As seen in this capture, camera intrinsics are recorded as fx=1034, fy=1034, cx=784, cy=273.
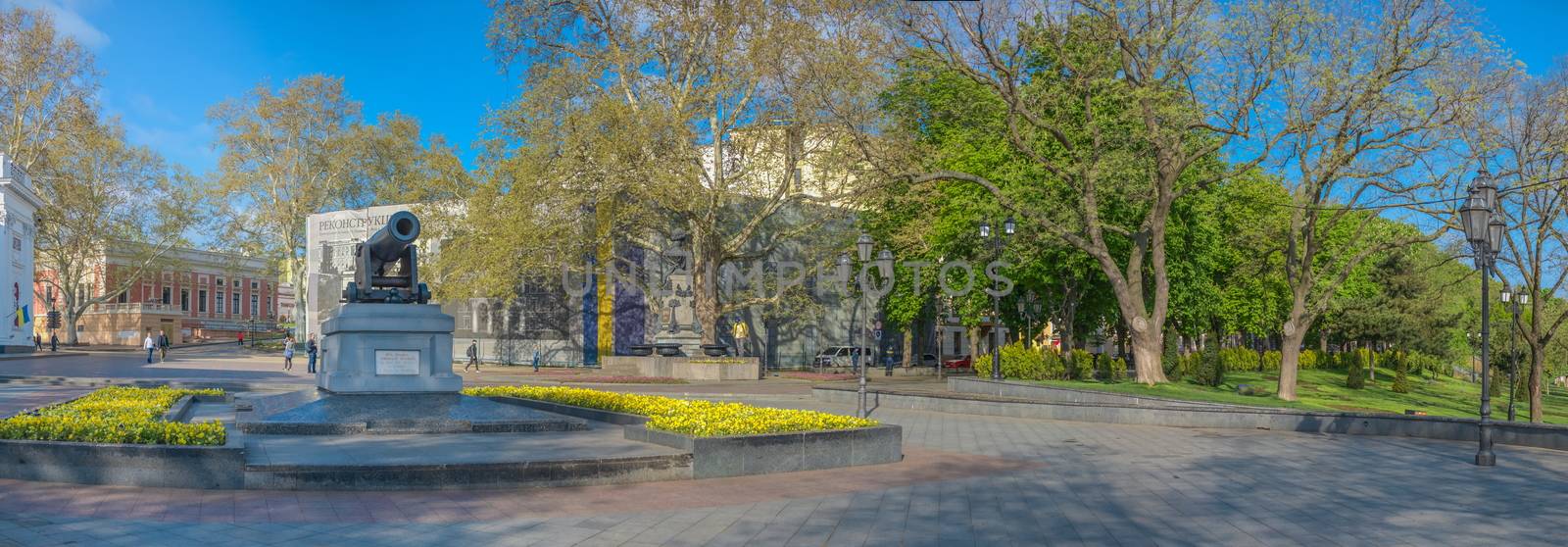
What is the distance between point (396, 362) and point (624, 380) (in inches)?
834

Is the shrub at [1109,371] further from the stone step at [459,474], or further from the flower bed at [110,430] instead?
the flower bed at [110,430]

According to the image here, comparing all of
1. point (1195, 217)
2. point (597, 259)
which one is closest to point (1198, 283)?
point (1195, 217)

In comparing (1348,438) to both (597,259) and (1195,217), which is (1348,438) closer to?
(1195,217)

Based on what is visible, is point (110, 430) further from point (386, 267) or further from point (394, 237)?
point (386, 267)

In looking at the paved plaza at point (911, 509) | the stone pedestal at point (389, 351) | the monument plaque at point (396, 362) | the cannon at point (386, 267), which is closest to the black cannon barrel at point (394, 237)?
the cannon at point (386, 267)

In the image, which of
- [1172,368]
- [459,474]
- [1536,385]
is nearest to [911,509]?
[459,474]

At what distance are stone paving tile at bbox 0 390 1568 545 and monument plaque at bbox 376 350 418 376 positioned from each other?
16.5ft

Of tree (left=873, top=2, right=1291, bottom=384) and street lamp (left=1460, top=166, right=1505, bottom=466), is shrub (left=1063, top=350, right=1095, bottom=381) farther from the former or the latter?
street lamp (left=1460, top=166, right=1505, bottom=466)

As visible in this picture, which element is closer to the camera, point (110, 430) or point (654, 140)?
point (110, 430)

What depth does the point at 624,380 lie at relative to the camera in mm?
35781

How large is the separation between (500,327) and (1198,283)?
32.2m

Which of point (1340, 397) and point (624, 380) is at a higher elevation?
point (624, 380)

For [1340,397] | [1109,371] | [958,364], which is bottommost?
[1340,397]

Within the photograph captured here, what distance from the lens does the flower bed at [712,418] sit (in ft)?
40.5
